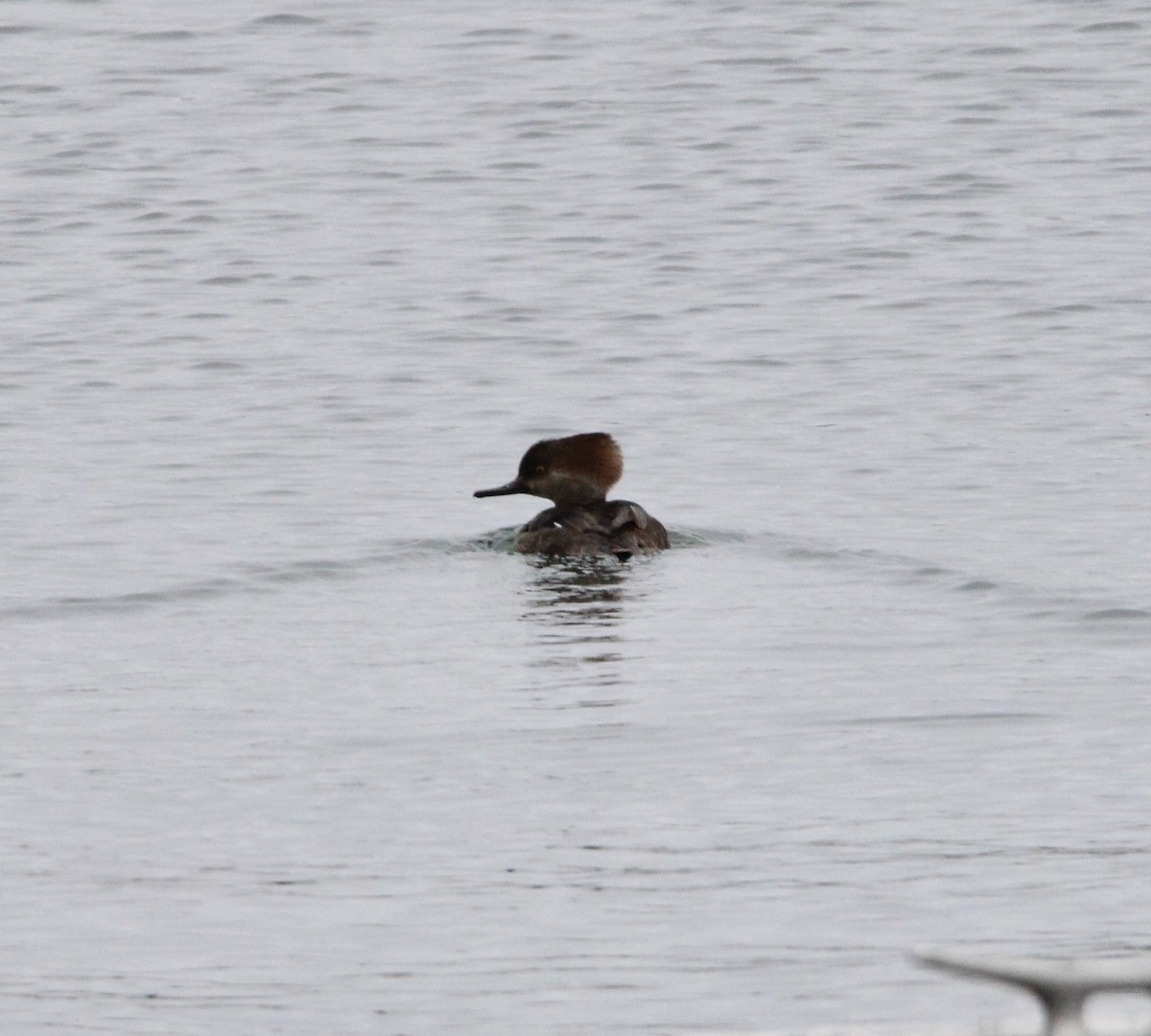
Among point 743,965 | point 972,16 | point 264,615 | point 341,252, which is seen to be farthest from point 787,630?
point 972,16

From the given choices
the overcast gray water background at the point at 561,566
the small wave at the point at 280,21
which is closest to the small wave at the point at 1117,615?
the overcast gray water background at the point at 561,566

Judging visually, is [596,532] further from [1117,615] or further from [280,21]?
[280,21]

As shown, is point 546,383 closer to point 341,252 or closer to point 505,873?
point 341,252

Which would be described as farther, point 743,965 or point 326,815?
point 326,815

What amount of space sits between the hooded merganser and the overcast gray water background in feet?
0.65

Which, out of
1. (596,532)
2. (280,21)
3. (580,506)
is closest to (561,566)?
(596,532)

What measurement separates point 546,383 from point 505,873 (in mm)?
8364

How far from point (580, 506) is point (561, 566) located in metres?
0.69

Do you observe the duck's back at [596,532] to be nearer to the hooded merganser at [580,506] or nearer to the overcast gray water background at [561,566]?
the hooded merganser at [580,506]

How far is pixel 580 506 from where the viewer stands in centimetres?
1135

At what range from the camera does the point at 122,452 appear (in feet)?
42.4

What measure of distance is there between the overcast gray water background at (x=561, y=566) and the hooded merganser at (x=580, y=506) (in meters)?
0.20

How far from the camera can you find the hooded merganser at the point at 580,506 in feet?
35.1

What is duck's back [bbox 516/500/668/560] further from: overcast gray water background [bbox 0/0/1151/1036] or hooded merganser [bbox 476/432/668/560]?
A: overcast gray water background [bbox 0/0/1151/1036]
